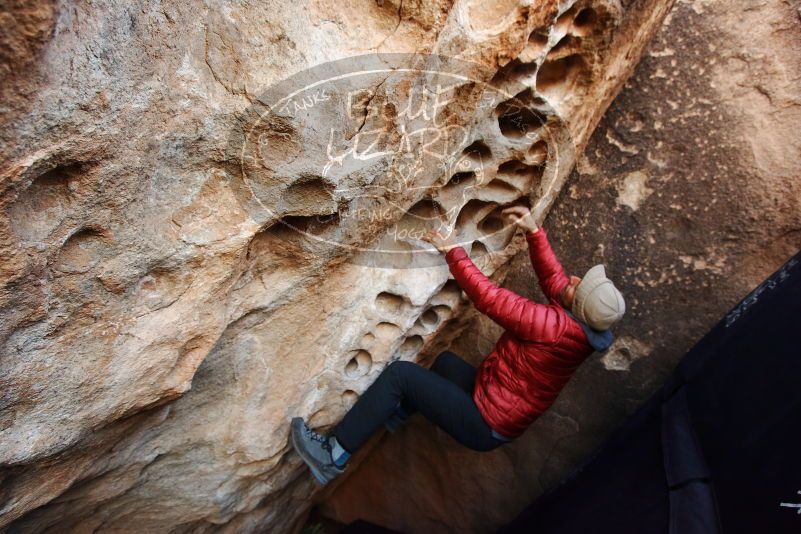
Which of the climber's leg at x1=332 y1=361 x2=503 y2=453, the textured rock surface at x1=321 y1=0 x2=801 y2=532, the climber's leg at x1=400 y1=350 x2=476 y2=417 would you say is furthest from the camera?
the climber's leg at x1=400 y1=350 x2=476 y2=417

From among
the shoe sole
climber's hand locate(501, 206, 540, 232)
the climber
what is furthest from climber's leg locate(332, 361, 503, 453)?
climber's hand locate(501, 206, 540, 232)

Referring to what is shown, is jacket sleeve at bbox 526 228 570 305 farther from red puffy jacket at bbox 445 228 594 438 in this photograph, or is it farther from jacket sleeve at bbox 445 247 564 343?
jacket sleeve at bbox 445 247 564 343

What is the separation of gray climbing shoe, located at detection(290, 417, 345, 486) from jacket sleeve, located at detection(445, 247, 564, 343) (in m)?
0.65

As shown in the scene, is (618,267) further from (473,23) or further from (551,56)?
(473,23)

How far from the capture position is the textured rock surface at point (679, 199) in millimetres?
1396

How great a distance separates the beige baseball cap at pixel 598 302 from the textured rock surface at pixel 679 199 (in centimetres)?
41

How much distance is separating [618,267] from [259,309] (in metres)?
1.12

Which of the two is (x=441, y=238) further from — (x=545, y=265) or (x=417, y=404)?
(x=417, y=404)

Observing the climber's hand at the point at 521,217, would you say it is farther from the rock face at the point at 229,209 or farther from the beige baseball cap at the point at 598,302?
the beige baseball cap at the point at 598,302

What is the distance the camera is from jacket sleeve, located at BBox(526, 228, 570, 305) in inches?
56.4

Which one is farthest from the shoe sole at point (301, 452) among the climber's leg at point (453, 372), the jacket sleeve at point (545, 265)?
the jacket sleeve at point (545, 265)

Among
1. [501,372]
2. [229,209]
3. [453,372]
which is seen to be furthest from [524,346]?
[229,209]

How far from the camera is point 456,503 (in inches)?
87.7

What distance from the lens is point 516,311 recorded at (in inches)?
52.1
